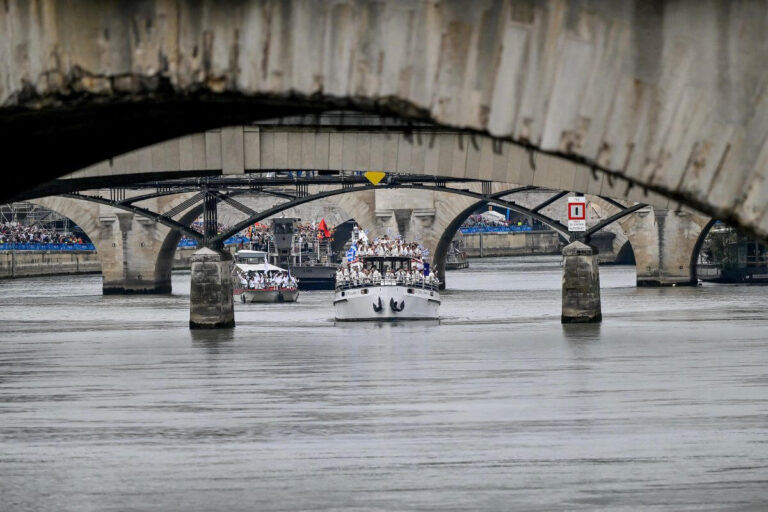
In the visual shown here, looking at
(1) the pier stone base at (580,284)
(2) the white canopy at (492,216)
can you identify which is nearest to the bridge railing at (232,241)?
(2) the white canopy at (492,216)

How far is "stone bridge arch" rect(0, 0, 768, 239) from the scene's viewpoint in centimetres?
793

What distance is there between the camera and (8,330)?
56.6m

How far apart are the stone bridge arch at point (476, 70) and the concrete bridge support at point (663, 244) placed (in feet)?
239

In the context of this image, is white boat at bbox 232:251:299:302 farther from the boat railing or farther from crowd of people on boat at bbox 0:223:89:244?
crowd of people on boat at bbox 0:223:89:244

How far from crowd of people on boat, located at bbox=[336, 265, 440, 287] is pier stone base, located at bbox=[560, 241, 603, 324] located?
9450mm

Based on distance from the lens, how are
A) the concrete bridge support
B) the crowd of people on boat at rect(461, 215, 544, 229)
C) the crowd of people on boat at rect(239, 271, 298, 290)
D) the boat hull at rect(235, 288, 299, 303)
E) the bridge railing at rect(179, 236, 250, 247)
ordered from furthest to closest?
the crowd of people on boat at rect(461, 215, 544, 229) < the bridge railing at rect(179, 236, 250, 247) < the crowd of people on boat at rect(239, 271, 298, 290) < the boat hull at rect(235, 288, 299, 303) < the concrete bridge support

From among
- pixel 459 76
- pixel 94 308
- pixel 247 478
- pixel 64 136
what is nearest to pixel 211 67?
pixel 459 76

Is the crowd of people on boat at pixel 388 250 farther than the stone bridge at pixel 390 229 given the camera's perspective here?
No

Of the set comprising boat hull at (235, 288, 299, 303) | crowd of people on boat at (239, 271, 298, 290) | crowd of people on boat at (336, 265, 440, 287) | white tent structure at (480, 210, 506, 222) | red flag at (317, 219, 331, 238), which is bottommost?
boat hull at (235, 288, 299, 303)

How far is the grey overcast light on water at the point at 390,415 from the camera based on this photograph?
66.0 ft

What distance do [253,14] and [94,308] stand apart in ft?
210

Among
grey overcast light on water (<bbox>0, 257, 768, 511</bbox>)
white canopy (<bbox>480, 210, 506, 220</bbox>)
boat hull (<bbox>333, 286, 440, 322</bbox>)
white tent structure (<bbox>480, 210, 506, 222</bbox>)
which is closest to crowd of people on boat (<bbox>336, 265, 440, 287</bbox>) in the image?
boat hull (<bbox>333, 286, 440, 322</bbox>)

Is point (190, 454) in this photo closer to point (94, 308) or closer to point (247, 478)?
point (247, 478)

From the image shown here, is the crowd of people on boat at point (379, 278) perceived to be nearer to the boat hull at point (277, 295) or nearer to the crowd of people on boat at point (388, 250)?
the crowd of people on boat at point (388, 250)
